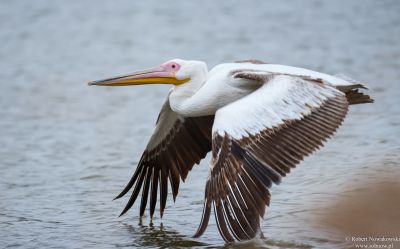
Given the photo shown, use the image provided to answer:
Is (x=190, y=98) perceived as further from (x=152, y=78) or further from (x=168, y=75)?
(x=152, y=78)

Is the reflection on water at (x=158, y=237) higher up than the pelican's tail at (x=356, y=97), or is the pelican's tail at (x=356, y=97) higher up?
the pelican's tail at (x=356, y=97)

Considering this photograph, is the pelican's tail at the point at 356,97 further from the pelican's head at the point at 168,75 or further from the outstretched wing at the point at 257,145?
the pelican's head at the point at 168,75

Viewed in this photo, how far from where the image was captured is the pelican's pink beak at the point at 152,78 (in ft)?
25.8

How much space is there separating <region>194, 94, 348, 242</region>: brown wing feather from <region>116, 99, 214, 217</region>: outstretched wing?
1776mm

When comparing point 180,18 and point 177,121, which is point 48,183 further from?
point 180,18

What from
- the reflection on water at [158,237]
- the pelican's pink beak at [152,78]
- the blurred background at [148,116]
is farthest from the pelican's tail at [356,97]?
the reflection on water at [158,237]

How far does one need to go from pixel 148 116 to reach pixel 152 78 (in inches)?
133

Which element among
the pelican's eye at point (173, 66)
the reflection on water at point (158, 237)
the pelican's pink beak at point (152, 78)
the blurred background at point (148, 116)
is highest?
the pelican's eye at point (173, 66)

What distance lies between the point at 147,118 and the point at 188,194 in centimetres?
304

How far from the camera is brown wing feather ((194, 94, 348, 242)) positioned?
6184 millimetres

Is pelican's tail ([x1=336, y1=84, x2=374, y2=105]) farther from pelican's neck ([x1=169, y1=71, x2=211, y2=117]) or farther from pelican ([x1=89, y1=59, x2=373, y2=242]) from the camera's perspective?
pelican's neck ([x1=169, y1=71, x2=211, y2=117])

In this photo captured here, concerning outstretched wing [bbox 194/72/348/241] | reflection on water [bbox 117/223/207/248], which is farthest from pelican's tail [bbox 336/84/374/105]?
reflection on water [bbox 117/223/207/248]

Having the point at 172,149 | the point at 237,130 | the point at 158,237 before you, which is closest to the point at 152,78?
the point at 172,149

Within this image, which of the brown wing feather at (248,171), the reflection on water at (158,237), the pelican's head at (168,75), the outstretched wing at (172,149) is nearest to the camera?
the brown wing feather at (248,171)
